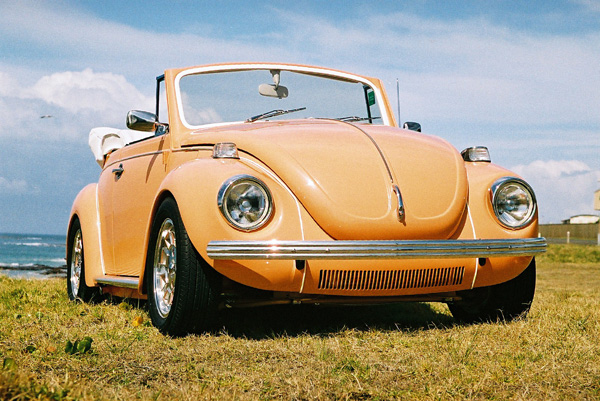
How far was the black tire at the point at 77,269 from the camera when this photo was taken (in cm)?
584

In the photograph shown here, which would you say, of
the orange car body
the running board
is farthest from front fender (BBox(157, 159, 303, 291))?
the running board

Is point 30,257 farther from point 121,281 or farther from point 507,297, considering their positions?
point 507,297

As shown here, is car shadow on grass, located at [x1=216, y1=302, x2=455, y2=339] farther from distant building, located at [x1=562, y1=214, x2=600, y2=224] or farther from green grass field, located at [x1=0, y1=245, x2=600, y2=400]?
distant building, located at [x1=562, y1=214, x2=600, y2=224]

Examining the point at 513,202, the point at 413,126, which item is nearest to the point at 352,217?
the point at 513,202

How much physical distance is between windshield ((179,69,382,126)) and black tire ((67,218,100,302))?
68.8 inches

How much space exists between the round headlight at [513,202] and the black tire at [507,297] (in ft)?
1.11

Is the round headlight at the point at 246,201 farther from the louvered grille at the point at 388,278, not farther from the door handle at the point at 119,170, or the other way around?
the door handle at the point at 119,170

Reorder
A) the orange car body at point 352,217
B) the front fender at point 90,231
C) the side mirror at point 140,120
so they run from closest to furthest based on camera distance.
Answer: the orange car body at point 352,217
the side mirror at point 140,120
the front fender at point 90,231

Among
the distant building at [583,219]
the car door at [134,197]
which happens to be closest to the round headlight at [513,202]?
the car door at [134,197]

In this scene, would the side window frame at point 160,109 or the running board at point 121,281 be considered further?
the side window frame at point 160,109

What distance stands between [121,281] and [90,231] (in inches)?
45.9

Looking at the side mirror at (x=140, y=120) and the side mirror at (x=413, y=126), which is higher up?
the side mirror at (x=140, y=120)

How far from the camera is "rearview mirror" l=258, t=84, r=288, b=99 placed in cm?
528

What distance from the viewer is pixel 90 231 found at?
5.72 metres
